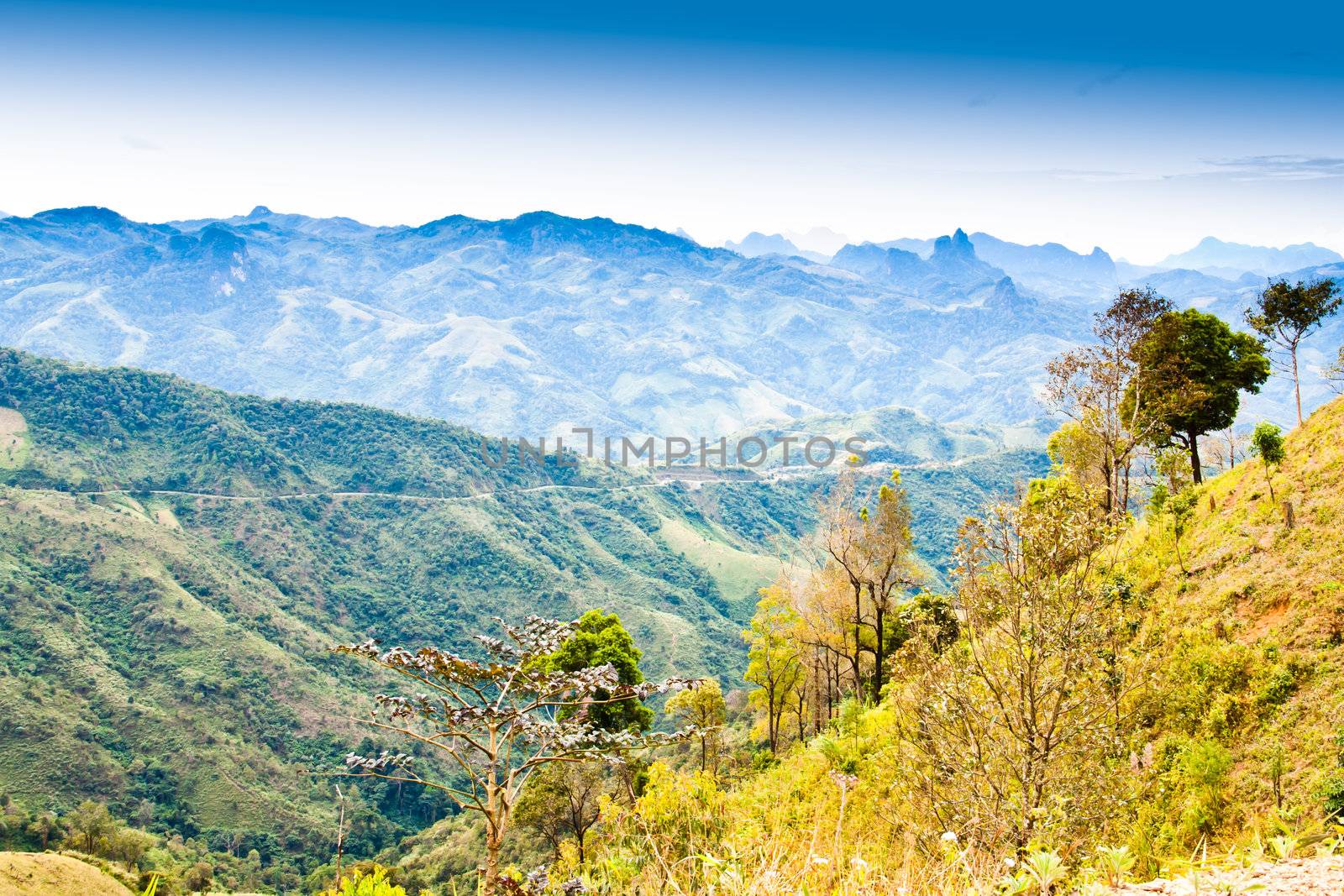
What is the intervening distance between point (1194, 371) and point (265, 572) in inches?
4431

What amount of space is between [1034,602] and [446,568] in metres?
118

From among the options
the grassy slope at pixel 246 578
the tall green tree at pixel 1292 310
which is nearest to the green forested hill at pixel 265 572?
the grassy slope at pixel 246 578

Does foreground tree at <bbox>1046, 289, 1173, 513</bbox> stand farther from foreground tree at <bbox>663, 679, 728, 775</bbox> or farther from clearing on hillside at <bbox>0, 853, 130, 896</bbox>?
clearing on hillside at <bbox>0, 853, 130, 896</bbox>

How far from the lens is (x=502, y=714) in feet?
29.1

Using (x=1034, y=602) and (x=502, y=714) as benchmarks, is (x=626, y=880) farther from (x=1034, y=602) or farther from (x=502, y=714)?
(x=1034, y=602)

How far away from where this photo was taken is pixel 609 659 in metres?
28.3

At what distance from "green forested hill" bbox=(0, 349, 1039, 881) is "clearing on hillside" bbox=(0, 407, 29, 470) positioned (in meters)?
0.49

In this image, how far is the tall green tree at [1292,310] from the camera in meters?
25.3

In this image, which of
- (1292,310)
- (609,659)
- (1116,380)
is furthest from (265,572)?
(1292,310)

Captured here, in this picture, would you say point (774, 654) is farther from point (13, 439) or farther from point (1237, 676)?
point (13, 439)

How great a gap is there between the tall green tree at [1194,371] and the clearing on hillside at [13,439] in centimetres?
13960

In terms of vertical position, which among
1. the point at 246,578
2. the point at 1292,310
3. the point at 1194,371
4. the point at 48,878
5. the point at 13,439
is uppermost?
the point at 1292,310

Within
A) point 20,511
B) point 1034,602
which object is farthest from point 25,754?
point 1034,602

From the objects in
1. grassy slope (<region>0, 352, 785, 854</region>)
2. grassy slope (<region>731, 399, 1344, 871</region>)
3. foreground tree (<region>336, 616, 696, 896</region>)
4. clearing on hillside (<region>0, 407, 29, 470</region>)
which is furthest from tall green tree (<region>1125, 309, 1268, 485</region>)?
clearing on hillside (<region>0, 407, 29, 470</region>)
